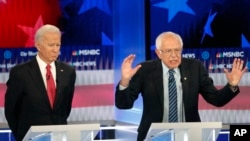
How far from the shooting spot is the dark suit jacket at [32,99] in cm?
459

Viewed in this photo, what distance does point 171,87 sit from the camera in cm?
445

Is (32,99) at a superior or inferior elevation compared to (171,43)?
inferior

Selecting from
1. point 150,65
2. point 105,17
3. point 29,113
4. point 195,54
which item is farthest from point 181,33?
point 29,113

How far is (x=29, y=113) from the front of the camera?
182 inches

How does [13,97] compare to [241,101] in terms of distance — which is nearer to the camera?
[13,97]

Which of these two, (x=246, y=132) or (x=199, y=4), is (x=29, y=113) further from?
(x=199, y=4)

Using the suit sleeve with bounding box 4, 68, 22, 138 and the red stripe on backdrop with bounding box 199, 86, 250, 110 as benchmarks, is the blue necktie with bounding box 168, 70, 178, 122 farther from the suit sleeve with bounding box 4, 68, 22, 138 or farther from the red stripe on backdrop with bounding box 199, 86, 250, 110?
the red stripe on backdrop with bounding box 199, 86, 250, 110

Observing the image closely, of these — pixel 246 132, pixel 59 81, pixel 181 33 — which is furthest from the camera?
pixel 181 33

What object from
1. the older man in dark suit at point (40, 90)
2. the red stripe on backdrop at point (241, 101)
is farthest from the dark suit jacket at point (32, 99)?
the red stripe on backdrop at point (241, 101)

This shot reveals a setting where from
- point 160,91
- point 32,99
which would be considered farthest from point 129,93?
point 32,99

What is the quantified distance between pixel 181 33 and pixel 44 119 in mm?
2222

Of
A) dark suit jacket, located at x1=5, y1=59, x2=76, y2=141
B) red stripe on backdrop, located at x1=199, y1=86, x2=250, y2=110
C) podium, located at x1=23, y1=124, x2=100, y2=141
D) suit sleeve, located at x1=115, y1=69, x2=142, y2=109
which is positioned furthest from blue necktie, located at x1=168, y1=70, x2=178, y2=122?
red stripe on backdrop, located at x1=199, y1=86, x2=250, y2=110

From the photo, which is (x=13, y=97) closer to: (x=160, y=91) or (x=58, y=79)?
(x=58, y=79)

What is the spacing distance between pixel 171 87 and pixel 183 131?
100cm
